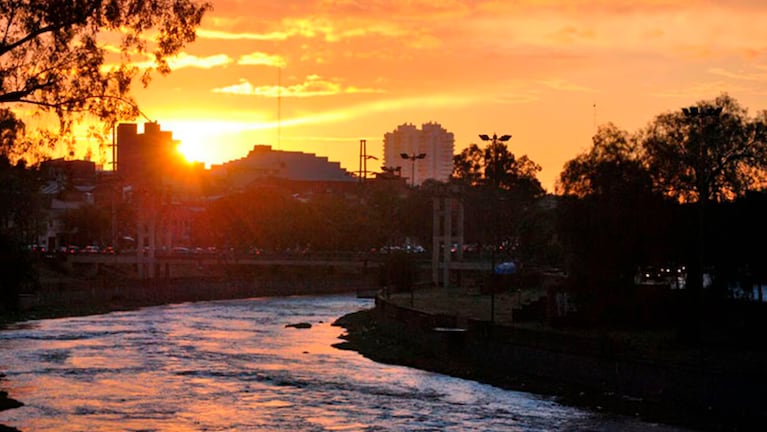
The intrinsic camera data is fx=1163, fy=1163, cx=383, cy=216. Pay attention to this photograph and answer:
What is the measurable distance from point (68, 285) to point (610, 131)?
86.5 m

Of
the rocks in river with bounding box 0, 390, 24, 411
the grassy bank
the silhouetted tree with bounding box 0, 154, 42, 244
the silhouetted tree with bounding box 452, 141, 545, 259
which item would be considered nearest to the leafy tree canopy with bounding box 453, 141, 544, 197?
the silhouetted tree with bounding box 452, 141, 545, 259

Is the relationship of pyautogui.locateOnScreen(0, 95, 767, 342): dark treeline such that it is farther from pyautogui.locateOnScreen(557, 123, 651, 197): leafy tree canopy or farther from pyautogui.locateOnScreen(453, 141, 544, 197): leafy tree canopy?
pyautogui.locateOnScreen(453, 141, 544, 197): leafy tree canopy

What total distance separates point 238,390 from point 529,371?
14.5 m

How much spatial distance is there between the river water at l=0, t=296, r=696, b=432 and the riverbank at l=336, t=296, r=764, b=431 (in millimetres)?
1310

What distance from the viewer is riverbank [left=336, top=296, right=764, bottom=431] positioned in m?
44.6

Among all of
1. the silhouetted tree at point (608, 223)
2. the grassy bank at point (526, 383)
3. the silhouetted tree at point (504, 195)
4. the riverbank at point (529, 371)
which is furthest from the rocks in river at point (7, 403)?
the silhouetted tree at point (504, 195)

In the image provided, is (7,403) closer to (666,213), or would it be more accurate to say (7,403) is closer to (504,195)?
(666,213)

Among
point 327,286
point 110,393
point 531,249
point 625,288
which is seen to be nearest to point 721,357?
point 625,288

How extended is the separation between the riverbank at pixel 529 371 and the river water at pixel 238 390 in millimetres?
1310

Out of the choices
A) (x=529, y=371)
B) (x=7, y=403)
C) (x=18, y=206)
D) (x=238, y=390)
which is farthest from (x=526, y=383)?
(x=18, y=206)

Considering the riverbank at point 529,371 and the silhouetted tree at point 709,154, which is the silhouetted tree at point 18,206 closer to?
the riverbank at point 529,371

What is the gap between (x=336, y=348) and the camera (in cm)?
7519

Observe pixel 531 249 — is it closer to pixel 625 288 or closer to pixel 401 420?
pixel 625 288

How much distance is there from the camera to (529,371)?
57.5 m
